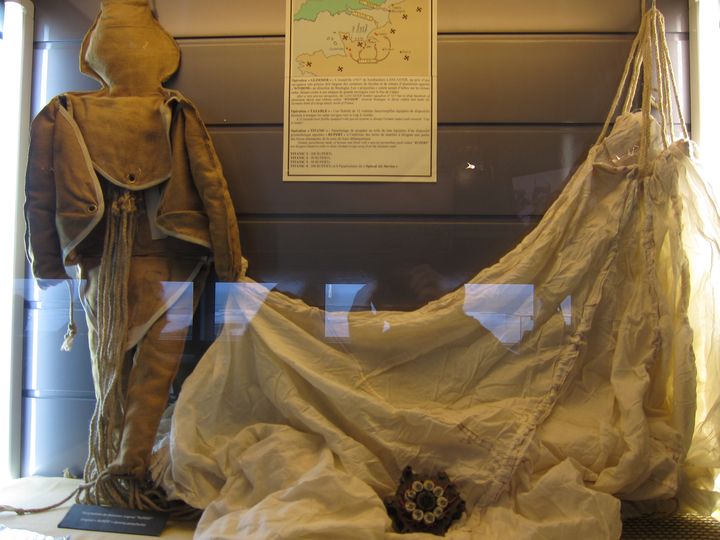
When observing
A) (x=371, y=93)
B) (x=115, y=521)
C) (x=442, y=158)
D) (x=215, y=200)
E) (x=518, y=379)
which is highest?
(x=371, y=93)

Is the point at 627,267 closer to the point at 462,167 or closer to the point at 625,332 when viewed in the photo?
the point at 625,332

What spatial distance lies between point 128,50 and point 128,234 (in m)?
0.45

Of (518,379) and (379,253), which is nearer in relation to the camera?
(518,379)

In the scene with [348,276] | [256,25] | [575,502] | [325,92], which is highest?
[256,25]

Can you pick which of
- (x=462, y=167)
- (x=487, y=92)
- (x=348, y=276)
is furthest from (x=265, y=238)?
(x=487, y=92)

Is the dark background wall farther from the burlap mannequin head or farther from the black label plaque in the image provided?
the black label plaque

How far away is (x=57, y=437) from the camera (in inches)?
49.9

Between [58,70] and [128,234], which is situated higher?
[58,70]

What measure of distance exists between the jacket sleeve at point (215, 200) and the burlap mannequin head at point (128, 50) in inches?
5.7

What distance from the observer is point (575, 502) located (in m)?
0.90

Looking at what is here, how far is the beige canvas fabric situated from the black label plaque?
0.03 meters

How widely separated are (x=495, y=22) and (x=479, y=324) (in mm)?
749

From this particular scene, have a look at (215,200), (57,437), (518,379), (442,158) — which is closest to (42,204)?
(215,200)

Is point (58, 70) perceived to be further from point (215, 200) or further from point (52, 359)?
point (52, 359)
